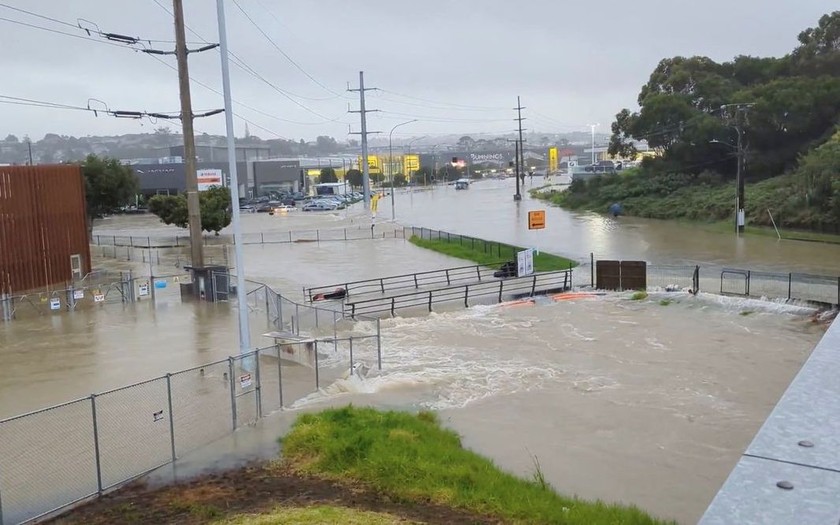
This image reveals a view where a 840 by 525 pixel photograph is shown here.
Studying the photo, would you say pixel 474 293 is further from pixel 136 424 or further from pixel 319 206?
pixel 319 206

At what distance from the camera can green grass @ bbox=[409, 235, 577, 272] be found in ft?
122

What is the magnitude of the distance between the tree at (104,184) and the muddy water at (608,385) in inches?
1832

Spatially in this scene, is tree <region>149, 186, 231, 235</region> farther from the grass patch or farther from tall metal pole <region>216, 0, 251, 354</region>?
the grass patch

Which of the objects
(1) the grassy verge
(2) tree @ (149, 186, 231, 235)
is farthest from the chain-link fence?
(2) tree @ (149, 186, 231, 235)

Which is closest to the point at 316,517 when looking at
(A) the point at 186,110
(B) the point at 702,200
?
(A) the point at 186,110

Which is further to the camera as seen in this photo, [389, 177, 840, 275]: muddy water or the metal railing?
the metal railing

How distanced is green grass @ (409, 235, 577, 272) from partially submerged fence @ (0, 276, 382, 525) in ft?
61.1

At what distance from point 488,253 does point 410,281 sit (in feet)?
31.1

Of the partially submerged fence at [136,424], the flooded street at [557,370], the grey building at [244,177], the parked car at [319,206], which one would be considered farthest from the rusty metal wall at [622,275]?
the grey building at [244,177]

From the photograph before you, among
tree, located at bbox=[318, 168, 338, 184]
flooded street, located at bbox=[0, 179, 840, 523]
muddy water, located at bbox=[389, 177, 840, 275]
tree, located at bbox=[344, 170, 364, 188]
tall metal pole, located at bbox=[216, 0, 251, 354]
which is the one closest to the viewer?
flooded street, located at bbox=[0, 179, 840, 523]

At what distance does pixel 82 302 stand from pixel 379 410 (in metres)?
19.6

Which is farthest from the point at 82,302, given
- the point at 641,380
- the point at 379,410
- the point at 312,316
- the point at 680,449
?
the point at 680,449

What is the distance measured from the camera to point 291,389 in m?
16.5

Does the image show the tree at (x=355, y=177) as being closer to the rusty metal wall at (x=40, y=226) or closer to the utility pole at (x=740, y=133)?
the utility pole at (x=740, y=133)
